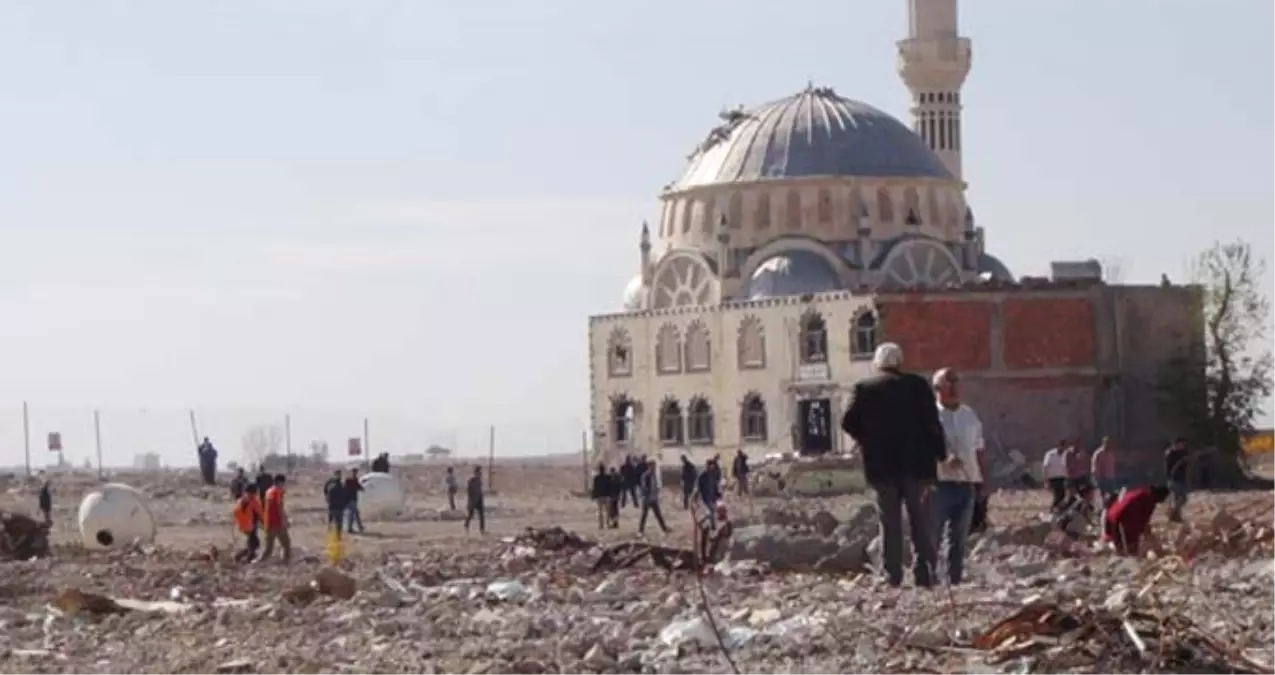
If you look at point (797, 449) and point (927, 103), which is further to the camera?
point (927, 103)

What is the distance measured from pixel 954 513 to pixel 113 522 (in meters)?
17.0

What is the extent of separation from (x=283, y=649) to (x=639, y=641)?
1943mm

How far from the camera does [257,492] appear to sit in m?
27.7

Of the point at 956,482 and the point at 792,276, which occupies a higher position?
the point at 792,276

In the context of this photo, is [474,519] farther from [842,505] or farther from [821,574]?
[821,574]

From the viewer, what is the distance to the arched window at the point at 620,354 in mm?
71062

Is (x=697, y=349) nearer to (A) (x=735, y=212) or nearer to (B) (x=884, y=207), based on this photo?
(A) (x=735, y=212)

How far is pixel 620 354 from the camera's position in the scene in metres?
71.7

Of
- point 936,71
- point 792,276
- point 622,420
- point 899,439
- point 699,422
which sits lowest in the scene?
point 899,439

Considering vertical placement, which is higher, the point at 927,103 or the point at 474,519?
the point at 927,103

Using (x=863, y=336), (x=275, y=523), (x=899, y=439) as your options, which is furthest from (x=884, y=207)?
(x=899, y=439)

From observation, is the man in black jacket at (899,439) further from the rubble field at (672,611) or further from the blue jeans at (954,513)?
the rubble field at (672,611)

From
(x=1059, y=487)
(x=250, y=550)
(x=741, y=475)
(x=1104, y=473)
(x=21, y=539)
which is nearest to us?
(x=250, y=550)

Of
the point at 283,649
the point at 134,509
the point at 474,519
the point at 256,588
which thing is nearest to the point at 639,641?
the point at 283,649
